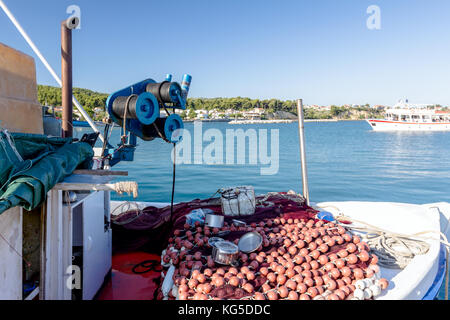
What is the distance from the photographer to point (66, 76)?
11.3 feet

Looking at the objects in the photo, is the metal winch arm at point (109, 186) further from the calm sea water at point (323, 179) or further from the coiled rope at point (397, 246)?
the calm sea water at point (323, 179)

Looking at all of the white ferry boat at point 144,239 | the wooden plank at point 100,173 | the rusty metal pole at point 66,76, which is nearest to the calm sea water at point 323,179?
the white ferry boat at point 144,239

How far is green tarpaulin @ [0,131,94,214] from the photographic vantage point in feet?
5.90

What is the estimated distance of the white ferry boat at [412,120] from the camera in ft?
153

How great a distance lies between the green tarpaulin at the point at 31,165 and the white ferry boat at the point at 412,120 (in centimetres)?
5239

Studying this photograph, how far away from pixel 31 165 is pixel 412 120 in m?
54.6

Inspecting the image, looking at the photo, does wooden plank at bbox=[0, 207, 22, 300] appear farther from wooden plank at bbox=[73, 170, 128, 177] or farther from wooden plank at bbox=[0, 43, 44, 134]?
wooden plank at bbox=[0, 43, 44, 134]

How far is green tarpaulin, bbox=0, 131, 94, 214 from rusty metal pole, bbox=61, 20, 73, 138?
3.12 feet

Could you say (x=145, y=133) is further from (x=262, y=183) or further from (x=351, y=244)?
(x=262, y=183)

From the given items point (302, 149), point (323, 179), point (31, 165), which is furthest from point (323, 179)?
point (31, 165)

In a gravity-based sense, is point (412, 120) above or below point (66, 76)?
above

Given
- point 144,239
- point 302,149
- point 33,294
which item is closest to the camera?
point 33,294

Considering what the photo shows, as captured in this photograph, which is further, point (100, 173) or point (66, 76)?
point (66, 76)

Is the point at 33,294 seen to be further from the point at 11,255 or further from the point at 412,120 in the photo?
the point at 412,120
